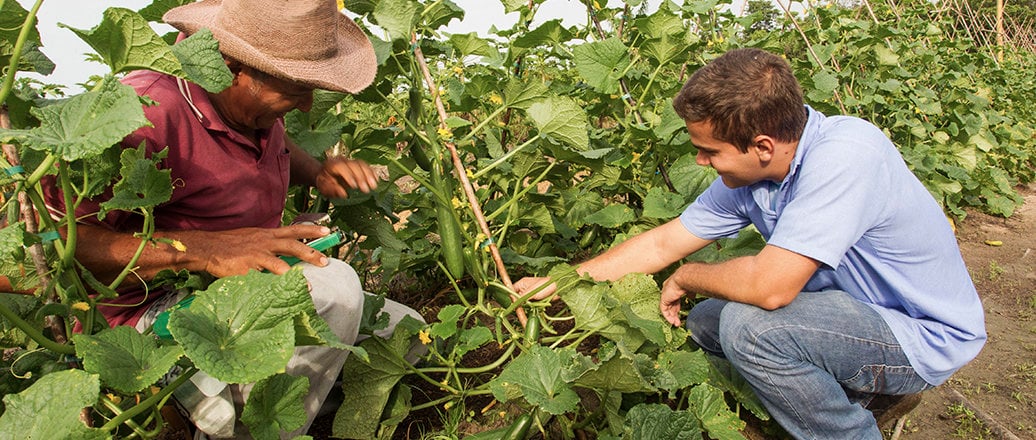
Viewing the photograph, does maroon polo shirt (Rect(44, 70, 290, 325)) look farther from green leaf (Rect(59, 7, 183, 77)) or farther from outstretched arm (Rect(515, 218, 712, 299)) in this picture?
outstretched arm (Rect(515, 218, 712, 299))

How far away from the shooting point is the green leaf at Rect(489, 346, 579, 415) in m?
1.63

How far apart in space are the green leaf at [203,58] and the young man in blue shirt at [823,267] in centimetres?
127

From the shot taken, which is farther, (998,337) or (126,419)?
(998,337)

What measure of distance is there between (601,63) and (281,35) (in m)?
1.43

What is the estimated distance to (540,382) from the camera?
1.72 m

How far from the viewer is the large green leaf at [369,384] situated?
2.11 m

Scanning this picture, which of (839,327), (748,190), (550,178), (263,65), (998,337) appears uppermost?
(263,65)

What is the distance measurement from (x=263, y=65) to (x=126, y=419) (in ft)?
2.81

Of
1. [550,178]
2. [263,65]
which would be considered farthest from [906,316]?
[263,65]

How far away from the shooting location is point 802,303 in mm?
2057

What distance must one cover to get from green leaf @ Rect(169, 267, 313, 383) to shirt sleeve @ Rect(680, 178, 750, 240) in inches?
58.1

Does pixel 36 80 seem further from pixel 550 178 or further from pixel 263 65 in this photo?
pixel 550 178

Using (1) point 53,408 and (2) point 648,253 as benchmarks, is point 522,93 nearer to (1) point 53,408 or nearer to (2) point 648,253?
(2) point 648,253

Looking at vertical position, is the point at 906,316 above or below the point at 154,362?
below
